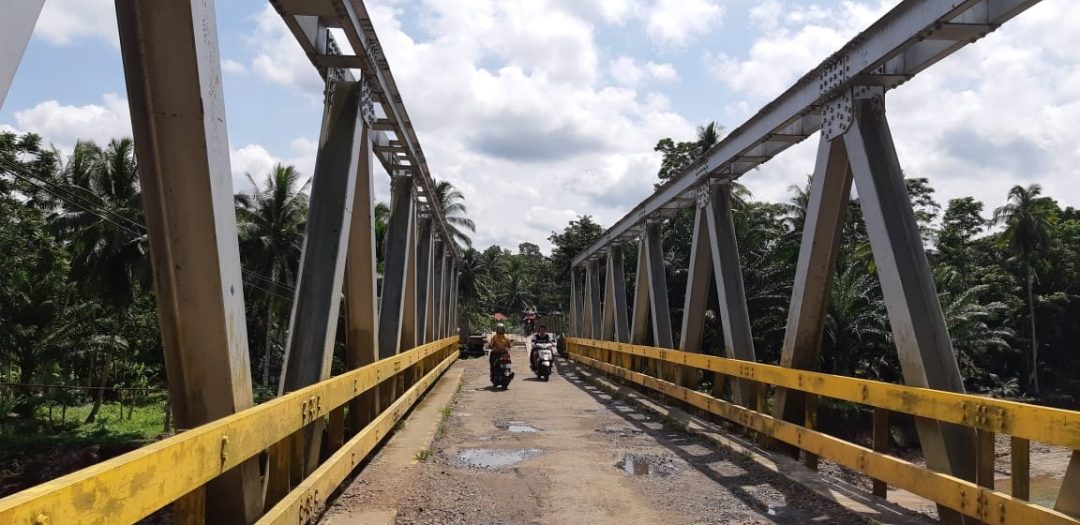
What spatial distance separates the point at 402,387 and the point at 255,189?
23.2 metres

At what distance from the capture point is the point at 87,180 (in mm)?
27391

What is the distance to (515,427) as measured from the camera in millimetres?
9766

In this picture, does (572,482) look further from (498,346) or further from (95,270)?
(95,270)

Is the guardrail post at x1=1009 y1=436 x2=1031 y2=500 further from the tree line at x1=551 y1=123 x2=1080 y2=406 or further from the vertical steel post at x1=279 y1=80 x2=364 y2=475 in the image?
the tree line at x1=551 y1=123 x2=1080 y2=406

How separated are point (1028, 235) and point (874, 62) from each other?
42.9 meters

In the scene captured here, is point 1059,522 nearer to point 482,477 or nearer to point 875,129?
point 875,129

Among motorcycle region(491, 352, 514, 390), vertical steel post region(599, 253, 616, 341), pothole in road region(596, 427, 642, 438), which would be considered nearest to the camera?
pothole in road region(596, 427, 642, 438)

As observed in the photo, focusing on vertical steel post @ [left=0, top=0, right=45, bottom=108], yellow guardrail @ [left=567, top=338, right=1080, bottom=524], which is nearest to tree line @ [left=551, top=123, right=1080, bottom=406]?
yellow guardrail @ [left=567, top=338, right=1080, bottom=524]

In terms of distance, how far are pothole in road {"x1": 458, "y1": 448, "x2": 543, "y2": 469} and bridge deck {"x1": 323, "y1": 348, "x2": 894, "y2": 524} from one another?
0.07 feet

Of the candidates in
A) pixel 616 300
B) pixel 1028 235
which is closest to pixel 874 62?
pixel 616 300

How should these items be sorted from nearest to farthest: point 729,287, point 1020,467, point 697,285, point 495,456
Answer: point 1020,467
point 495,456
point 729,287
point 697,285

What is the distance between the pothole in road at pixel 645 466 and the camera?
6.82 metres

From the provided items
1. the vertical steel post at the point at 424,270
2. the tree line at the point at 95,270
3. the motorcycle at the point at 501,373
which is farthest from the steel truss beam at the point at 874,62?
the tree line at the point at 95,270

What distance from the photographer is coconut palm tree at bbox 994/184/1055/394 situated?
138 feet
